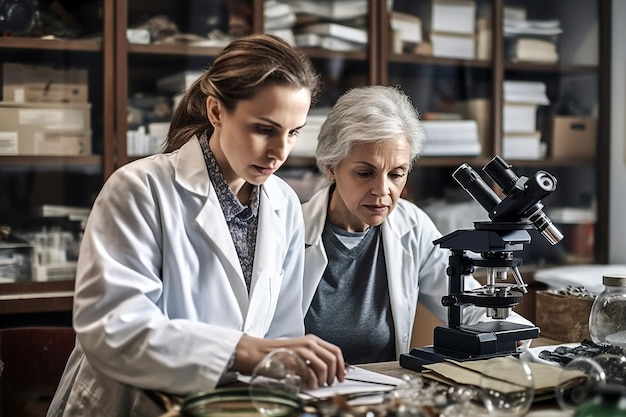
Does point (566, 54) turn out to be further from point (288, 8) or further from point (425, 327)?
point (425, 327)

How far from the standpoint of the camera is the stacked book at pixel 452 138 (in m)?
3.42

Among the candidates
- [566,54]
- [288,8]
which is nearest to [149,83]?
[288,8]

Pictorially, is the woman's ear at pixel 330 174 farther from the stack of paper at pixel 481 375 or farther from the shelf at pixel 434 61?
the shelf at pixel 434 61

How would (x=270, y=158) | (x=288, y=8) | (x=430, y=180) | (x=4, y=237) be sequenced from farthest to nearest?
(x=430, y=180) < (x=288, y=8) < (x=4, y=237) < (x=270, y=158)

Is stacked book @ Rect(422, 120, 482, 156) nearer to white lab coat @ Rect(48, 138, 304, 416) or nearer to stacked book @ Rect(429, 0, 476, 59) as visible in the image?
stacked book @ Rect(429, 0, 476, 59)

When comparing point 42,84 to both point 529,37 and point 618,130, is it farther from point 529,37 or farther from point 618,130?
point 618,130

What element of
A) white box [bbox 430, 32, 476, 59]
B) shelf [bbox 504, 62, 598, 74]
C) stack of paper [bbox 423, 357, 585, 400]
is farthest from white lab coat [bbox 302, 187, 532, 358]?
shelf [bbox 504, 62, 598, 74]

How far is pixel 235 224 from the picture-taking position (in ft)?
5.75

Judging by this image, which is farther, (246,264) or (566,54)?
(566,54)

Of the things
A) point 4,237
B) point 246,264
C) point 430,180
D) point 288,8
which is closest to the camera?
point 246,264

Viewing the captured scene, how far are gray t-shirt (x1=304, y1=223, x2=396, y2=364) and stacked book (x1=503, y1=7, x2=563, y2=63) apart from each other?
63.3 inches

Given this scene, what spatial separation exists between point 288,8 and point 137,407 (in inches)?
77.5

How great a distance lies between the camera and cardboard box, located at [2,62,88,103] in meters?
2.81

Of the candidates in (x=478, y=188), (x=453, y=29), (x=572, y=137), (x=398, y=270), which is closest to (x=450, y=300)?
(x=478, y=188)
